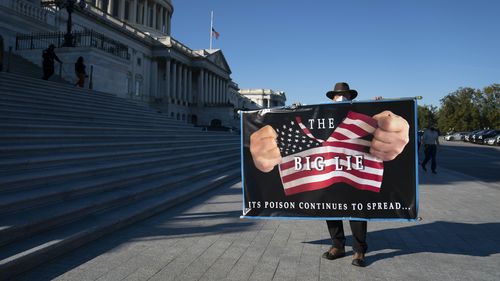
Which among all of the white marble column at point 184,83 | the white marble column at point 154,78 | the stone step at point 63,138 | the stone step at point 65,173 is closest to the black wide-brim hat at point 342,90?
the stone step at point 65,173

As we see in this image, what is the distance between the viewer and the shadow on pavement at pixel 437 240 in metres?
4.57

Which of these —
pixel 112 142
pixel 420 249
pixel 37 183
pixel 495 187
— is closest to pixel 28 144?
pixel 37 183

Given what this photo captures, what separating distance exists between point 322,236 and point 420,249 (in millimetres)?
1370

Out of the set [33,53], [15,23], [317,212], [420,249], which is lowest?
[420,249]

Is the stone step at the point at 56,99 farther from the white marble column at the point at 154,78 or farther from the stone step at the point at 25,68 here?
the white marble column at the point at 154,78

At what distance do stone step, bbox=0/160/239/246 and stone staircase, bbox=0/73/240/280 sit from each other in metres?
0.01

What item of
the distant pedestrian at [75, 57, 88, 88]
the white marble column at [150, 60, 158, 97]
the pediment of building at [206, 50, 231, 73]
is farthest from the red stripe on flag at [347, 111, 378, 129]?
the pediment of building at [206, 50, 231, 73]

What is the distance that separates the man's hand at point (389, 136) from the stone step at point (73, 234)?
155 inches

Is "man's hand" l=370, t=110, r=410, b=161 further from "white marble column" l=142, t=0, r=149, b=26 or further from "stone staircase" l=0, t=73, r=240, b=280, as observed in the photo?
"white marble column" l=142, t=0, r=149, b=26

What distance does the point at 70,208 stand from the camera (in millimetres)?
5031

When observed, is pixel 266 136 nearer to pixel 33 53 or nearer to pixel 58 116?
pixel 58 116

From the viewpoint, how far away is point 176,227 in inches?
221

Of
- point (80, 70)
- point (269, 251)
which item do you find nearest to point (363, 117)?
point (269, 251)

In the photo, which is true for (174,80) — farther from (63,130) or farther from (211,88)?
(63,130)
